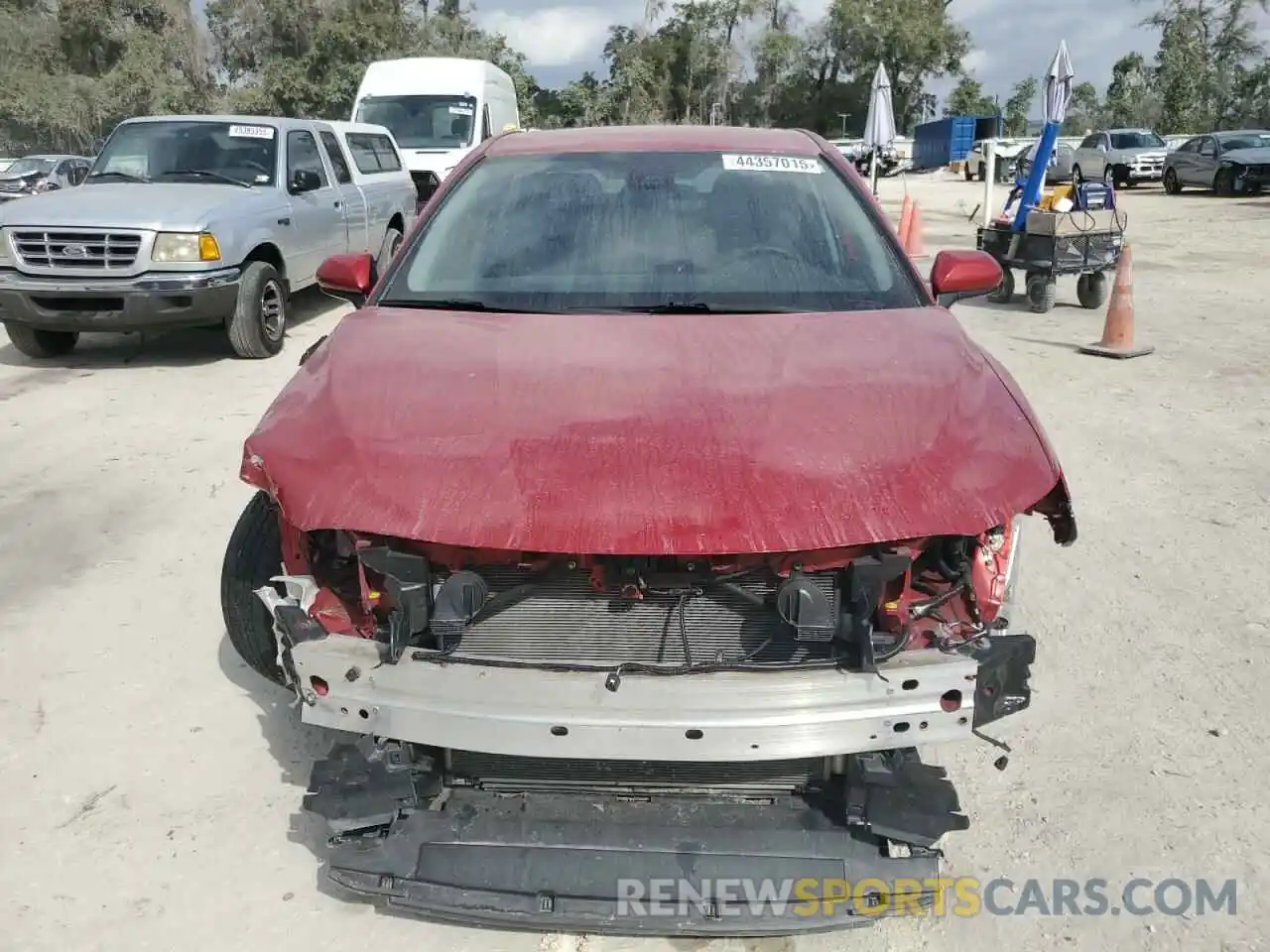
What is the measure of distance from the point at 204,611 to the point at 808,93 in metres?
66.5

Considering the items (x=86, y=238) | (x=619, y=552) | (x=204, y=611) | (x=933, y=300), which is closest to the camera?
(x=619, y=552)

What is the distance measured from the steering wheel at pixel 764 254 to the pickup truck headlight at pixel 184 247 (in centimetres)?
554

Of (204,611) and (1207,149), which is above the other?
(1207,149)

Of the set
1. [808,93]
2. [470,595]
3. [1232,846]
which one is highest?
[808,93]

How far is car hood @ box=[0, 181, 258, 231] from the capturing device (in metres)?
7.38

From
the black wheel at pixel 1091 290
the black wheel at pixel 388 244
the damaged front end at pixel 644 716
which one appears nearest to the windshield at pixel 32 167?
the black wheel at pixel 388 244

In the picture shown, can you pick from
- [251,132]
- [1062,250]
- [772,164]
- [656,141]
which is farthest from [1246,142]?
[656,141]

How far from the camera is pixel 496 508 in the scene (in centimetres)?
208

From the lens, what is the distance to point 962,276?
3.54m

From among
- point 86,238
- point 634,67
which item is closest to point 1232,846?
point 86,238

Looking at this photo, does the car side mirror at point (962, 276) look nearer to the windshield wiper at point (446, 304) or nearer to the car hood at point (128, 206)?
the windshield wiper at point (446, 304)

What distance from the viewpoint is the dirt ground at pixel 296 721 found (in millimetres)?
2475

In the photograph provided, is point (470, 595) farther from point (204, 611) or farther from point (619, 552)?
point (204, 611)

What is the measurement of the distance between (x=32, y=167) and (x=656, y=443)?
23394 millimetres
